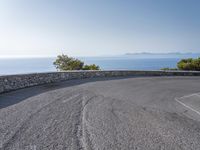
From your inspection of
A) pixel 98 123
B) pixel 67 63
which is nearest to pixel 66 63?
pixel 67 63

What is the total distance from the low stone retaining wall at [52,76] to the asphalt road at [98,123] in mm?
2424

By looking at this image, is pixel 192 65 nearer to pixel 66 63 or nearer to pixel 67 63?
pixel 67 63

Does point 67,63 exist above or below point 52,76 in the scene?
above

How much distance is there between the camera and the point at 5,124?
5832 mm

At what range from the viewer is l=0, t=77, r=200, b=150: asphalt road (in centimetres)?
458

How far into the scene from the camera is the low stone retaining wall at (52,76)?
37.6 ft

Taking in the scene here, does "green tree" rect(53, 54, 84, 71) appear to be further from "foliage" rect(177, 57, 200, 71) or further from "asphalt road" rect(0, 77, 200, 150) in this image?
"asphalt road" rect(0, 77, 200, 150)

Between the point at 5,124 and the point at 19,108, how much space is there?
5.96 feet

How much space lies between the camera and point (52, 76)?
15.3 metres

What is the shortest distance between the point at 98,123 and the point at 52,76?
10.1 metres

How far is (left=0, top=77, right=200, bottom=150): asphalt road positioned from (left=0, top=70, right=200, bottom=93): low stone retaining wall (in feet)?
7.95

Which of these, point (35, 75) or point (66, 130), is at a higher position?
point (35, 75)

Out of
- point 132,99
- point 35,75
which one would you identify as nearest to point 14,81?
point 35,75

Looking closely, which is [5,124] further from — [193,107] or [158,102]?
[193,107]
